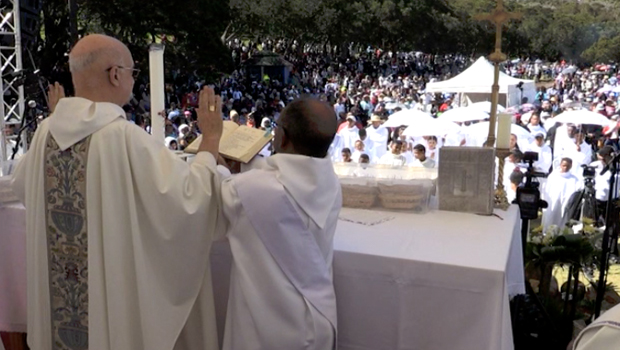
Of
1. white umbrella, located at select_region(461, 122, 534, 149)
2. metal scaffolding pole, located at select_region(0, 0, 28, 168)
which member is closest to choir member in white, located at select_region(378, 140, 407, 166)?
white umbrella, located at select_region(461, 122, 534, 149)

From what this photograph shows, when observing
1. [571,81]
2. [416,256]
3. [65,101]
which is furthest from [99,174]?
[571,81]

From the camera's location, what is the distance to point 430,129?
10.5 m

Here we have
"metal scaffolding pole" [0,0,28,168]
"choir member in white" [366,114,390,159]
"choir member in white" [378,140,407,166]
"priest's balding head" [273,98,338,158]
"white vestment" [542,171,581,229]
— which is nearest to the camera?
"priest's balding head" [273,98,338,158]

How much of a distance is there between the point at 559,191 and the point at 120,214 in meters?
6.61

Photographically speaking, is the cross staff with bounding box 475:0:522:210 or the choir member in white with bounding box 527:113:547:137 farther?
the choir member in white with bounding box 527:113:547:137

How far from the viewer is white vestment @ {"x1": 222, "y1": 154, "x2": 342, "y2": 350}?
1.95 m

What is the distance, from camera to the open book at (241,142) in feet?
8.69

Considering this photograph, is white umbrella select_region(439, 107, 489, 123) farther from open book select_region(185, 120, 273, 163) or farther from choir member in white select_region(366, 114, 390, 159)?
open book select_region(185, 120, 273, 163)

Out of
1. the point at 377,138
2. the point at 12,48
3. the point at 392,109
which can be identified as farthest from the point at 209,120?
the point at 392,109

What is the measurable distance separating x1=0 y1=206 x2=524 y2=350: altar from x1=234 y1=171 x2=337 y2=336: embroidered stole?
0.89 ft

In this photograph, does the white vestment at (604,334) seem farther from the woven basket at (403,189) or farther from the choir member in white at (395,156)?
the choir member in white at (395,156)

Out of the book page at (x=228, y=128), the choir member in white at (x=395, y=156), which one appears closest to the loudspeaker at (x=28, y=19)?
the choir member in white at (x=395, y=156)

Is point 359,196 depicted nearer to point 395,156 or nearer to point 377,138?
point 395,156

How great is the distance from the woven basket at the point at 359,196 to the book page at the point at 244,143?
0.44m
